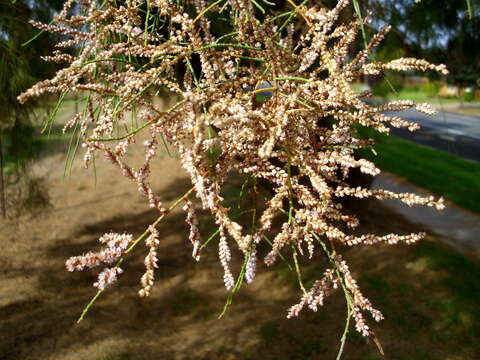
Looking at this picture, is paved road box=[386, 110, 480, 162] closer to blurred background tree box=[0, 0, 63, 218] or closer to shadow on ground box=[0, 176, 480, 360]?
shadow on ground box=[0, 176, 480, 360]

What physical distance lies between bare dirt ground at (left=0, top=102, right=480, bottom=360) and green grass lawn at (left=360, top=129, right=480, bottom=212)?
79.4 inches

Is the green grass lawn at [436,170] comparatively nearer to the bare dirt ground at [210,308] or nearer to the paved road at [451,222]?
the paved road at [451,222]

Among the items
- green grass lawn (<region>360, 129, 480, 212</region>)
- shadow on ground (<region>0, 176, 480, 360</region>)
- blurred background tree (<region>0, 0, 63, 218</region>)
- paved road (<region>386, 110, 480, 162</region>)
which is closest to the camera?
blurred background tree (<region>0, 0, 63, 218</region>)

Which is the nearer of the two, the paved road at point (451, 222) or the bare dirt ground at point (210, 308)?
the bare dirt ground at point (210, 308)

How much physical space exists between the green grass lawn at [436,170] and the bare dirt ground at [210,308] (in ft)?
6.62

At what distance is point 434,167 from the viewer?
10.6 meters

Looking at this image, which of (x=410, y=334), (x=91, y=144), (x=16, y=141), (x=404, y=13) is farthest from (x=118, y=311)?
(x=91, y=144)

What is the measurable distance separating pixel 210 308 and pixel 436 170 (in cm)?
688

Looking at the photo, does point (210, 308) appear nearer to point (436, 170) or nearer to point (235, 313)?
point (235, 313)

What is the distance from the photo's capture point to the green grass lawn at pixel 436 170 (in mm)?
8492

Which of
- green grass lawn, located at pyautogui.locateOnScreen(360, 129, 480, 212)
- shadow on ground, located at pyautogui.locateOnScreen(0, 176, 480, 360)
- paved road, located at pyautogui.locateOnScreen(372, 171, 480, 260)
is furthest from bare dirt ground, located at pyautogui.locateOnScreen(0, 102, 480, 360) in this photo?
green grass lawn, located at pyautogui.locateOnScreen(360, 129, 480, 212)

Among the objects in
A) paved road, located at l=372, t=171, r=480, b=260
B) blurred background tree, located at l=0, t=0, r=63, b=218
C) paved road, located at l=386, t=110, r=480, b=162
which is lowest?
paved road, located at l=386, t=110, r=480, b=162

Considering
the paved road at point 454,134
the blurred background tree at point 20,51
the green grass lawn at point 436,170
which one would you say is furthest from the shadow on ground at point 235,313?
the paved road at point 454,134

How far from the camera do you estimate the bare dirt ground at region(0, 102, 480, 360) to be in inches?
177
